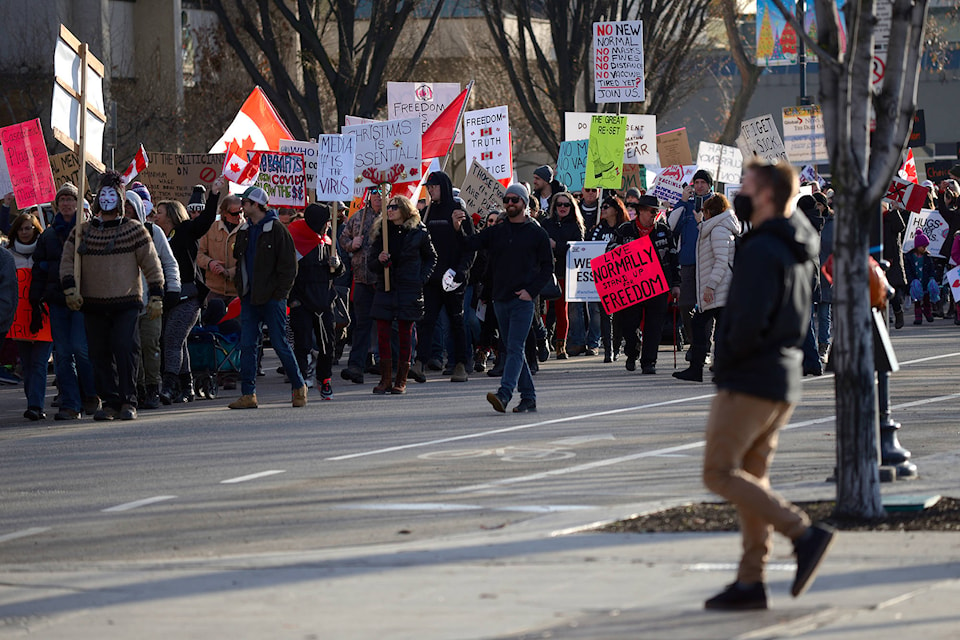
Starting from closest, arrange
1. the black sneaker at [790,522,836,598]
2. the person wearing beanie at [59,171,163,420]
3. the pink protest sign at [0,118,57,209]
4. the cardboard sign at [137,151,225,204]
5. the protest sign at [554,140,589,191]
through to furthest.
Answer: the black sneaker at [790,522,836,598], the person wearing beanie at [59,171,163,420], the pink protest sign at [0,118,57,209], the cardboard sign at [137,151,225,204], the protest sign at [554,140,589,191]

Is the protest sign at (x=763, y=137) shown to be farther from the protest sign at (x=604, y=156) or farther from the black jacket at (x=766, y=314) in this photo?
the black jacket at (x=766, y=314)

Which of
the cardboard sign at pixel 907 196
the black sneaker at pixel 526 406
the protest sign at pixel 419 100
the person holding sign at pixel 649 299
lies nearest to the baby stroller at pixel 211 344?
the black sneaker at pixel 526 406

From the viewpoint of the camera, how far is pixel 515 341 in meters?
14.0

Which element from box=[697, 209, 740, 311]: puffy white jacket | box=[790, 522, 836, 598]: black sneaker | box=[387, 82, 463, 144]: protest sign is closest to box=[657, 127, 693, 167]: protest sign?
box=[387, 82, 463, 144]: protest sign

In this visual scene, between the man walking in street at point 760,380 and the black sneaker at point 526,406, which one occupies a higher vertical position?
the man walking in street at point 760,380

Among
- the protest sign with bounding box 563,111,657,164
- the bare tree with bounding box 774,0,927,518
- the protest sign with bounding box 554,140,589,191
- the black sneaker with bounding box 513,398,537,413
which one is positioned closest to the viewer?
the bare tree with bounding box 774,0,927,518

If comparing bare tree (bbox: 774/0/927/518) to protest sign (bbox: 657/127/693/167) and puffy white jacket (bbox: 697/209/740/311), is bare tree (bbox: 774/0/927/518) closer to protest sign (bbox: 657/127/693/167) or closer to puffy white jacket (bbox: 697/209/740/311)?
puffy white jacket (bbox: 697/209/740/311)

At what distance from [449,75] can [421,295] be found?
3770 cm

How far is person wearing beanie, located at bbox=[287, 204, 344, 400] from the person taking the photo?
52.9 ft

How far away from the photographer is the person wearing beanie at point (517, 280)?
46.2 feet

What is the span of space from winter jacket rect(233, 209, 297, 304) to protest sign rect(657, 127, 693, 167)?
14.4m

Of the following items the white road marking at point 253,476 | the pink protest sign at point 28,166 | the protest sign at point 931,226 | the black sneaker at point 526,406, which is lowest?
the white road marking at point 253,476

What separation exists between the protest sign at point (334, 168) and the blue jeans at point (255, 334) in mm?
3384

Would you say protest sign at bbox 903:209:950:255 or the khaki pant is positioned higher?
protest sign at bbox 903:209:950:255
